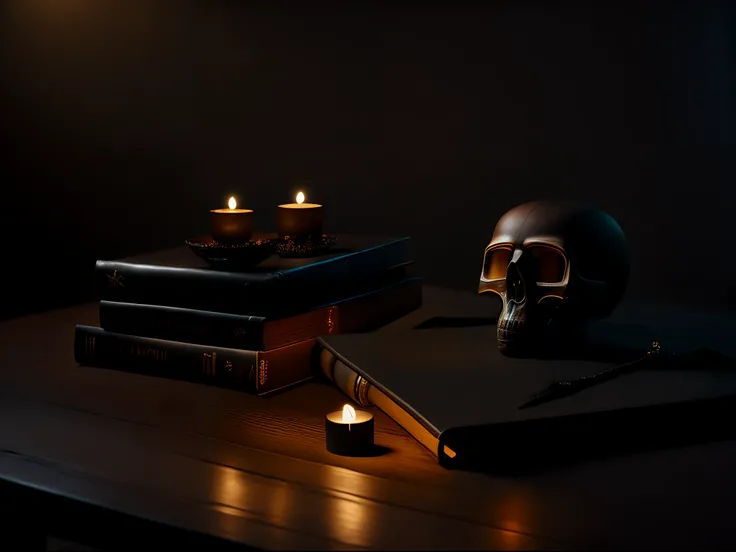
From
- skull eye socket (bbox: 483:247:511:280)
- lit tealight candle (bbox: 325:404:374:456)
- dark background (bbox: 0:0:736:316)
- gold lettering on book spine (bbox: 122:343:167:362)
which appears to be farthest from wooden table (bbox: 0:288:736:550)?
dark background (bbox: 0:0:736:316)

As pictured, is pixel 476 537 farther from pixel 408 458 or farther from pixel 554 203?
pixel 554 203

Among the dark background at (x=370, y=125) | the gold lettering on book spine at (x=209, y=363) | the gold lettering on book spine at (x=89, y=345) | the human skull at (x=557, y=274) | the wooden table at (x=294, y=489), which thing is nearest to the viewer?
the wooden table at (x=294, y=489)

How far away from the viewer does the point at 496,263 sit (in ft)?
3.86

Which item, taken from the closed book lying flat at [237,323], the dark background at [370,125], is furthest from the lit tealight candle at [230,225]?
the dark background at [370,125]

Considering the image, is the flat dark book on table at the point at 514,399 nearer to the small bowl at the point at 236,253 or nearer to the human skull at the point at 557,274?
the human skull at the point at 557,274

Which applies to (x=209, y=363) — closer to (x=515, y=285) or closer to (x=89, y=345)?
(x=89, y=345)

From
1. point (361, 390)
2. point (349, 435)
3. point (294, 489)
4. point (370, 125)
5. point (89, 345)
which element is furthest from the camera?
point (370, 125)

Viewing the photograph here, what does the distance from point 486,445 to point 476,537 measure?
0.57 ft

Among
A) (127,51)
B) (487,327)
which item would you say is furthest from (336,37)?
(487,327)

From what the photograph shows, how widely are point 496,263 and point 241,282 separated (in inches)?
13.0

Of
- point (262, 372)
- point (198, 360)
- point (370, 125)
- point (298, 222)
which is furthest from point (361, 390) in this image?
point (370, 125)

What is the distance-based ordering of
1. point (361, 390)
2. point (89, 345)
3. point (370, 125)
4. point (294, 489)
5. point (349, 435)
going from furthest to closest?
point (370, 125)
point (89, 345)
point (361, 390)
point (349, 435)
point (294, 489)

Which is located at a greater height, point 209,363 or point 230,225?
point 230,225

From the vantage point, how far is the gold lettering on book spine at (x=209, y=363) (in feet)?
3.89
